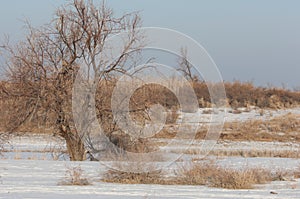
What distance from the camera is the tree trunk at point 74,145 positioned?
18609 millimetres

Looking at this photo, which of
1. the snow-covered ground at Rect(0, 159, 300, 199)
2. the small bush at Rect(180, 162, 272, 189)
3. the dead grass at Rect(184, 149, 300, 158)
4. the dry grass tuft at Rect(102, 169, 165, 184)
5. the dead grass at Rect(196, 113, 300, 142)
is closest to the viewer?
the snow-covered ground at Rect(0, 159, 300, 199)

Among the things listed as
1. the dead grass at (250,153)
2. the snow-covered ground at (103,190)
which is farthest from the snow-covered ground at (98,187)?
the dead grass at (250,153)

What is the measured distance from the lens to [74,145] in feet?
61.9

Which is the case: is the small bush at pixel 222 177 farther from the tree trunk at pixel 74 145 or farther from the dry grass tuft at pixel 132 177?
the tree trunk at pixel 74 145

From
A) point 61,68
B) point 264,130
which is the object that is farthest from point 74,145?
point 264,130

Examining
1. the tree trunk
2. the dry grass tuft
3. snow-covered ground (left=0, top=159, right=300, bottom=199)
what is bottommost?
snow-covered ground (left=0, top=159, right=300, bottom=199)

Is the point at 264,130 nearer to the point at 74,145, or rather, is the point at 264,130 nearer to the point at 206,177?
the point at 74,145

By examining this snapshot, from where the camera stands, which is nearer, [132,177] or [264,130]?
[132,177]

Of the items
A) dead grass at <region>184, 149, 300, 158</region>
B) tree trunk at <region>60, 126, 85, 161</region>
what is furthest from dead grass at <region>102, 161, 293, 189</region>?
dead grass at <region>184, 149, 300, 158</region>

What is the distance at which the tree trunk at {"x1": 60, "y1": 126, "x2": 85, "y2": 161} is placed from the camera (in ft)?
61.1

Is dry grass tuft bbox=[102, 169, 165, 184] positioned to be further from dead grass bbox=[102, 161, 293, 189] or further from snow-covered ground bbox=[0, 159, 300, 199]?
snow-covered ground bbox=[0, 159, 300, 199]

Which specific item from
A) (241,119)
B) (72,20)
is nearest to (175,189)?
(72,20)

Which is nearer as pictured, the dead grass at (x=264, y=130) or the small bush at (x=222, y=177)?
the small bush at (x=222, y=177)

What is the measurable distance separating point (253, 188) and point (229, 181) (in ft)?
1.74
